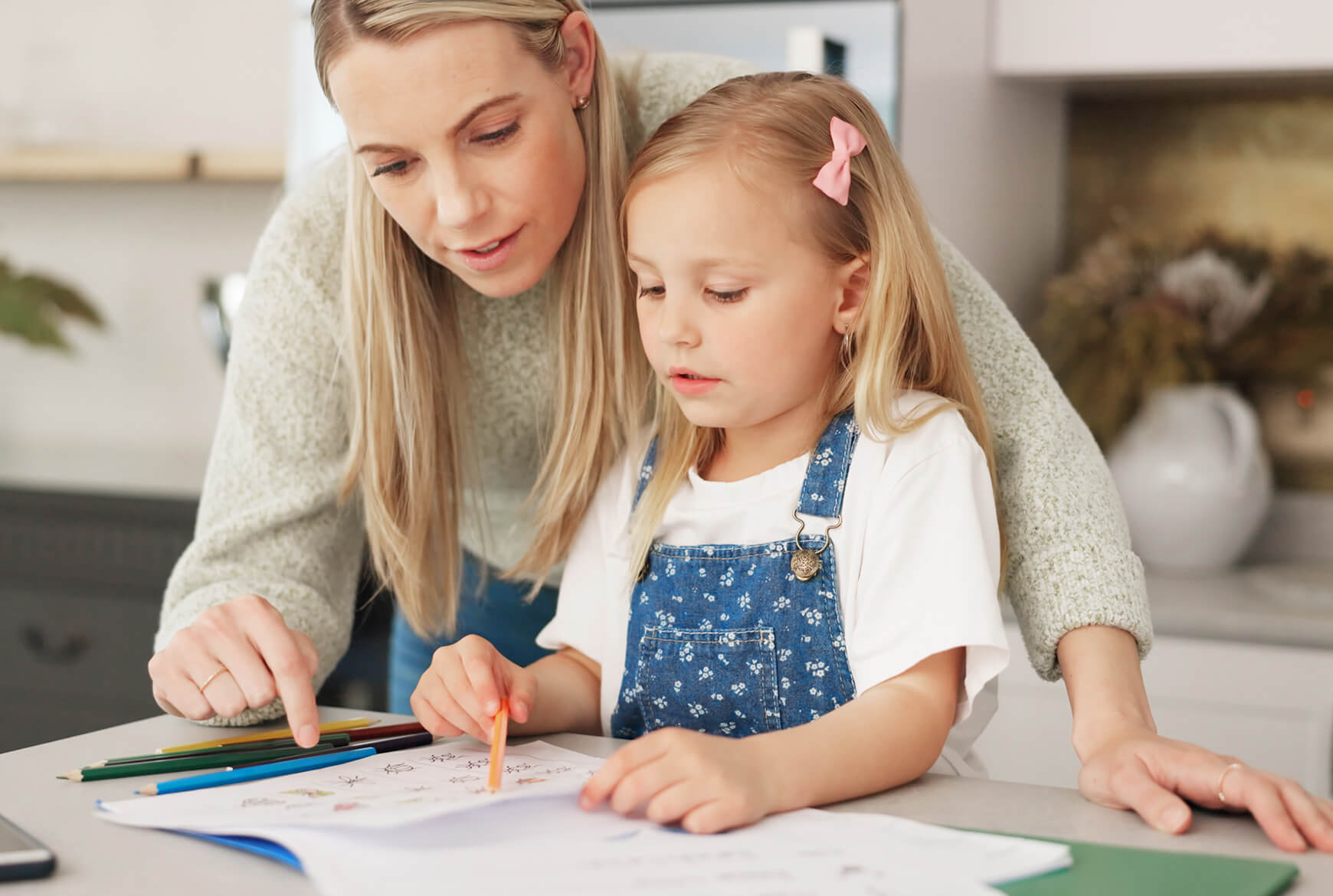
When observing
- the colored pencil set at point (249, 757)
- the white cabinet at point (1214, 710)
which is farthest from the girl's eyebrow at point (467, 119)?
the white cabinet at point (1214, 710)

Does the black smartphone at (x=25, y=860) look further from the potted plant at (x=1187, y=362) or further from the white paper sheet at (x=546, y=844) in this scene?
the potted plant at (x=1187, y=362)

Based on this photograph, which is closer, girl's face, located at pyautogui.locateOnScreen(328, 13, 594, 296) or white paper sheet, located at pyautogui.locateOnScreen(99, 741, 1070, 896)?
white paper sheet, located at pyautogui.locateOnScreen(99, 741, 1070, 896)

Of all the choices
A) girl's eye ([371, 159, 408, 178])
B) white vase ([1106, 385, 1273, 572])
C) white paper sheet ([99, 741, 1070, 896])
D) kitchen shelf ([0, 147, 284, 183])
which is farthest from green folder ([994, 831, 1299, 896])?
kitchen shelf ([0, 147, 284, 183])

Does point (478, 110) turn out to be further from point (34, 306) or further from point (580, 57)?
point (34, 306)

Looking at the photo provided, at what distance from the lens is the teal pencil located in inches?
29.0

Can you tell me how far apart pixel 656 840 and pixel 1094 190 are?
73.1 inches

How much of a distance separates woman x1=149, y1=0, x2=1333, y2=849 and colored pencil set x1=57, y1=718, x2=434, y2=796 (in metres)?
0.02

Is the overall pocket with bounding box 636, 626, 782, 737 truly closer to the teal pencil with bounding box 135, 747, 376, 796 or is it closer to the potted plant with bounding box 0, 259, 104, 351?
the teal pencil with bounding box 135, 747, 376, 796

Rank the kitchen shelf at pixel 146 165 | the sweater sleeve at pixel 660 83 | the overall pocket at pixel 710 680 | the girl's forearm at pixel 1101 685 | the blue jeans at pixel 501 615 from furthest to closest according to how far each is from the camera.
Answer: the kitchen shelf at pixel 146 165, the blue jeans at pixel 501 615, the sweater sleeve at pixel 660 83, the overall pocket at pixel 710 680, the girl's forearm at pixel 1101 685

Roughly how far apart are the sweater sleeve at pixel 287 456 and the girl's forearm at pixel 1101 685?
0.56 m

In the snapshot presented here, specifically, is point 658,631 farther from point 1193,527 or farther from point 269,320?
point 1193,527

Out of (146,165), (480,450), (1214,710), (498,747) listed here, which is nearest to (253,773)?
(498,747)

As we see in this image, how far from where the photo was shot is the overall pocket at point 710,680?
925 mm

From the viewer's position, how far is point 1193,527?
1940mm
